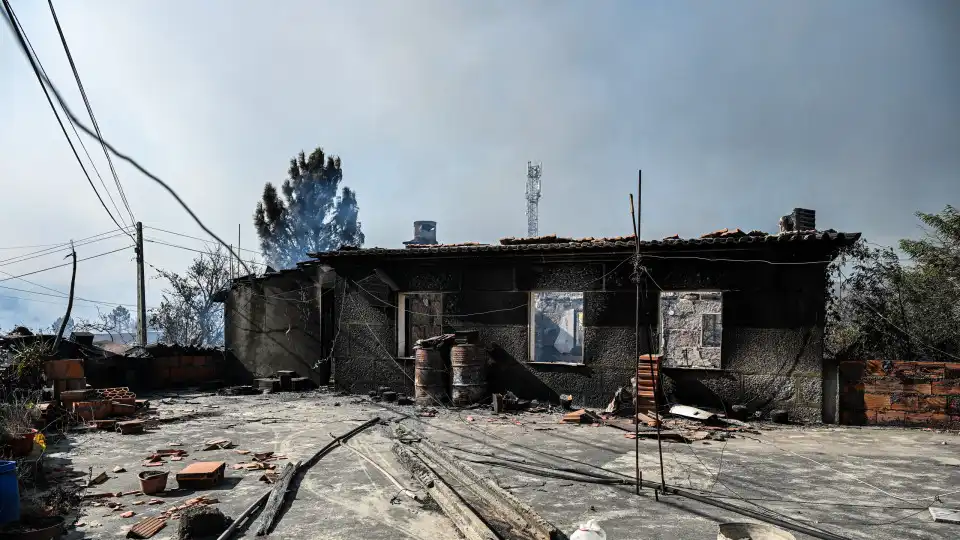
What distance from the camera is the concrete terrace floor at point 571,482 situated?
5.14 meters

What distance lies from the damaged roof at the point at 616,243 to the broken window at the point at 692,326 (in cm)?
990

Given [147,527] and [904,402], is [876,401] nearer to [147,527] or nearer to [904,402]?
[904,402]

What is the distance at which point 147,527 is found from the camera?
16.2ft

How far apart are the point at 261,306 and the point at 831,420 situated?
587 inches

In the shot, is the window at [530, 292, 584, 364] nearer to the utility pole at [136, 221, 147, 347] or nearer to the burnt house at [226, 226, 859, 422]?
the burnt house at [226, 226, 859, 422]

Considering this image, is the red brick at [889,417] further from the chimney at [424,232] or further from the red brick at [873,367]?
the chimney at [424,232]

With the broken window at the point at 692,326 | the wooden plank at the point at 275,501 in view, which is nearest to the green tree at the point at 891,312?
the broken window at the point at 692,326

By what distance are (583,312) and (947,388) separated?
6.47m

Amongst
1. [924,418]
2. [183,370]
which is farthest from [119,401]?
[924,418]

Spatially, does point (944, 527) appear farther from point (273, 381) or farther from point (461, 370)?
point (273, 381)

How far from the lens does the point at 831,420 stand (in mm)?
10172

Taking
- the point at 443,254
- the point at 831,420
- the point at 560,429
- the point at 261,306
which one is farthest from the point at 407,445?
the point at 261,306

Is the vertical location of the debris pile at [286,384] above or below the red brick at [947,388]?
below

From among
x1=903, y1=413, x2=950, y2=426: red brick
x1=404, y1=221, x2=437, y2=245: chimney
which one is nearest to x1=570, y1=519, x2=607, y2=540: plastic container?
x1=903, y1=413, x2=950, y2=426: red brick
